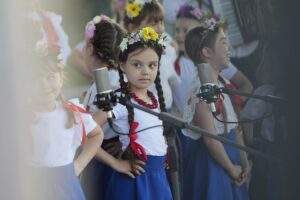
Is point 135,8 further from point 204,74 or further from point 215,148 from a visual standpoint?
point 204,74

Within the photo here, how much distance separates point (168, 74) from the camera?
2.75m

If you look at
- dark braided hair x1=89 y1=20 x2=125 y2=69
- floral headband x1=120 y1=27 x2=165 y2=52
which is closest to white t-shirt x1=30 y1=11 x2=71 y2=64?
dark braided hair x1=89 y1=20 x2=125 y2=69

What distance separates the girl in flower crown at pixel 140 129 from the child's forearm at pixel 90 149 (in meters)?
0.13

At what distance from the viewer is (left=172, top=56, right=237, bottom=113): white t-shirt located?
8.63ft

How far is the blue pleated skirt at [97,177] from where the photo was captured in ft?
7.28

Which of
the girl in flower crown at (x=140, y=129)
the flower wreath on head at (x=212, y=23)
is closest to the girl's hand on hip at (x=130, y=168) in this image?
the girl in flower crown at (x=140, y=129)

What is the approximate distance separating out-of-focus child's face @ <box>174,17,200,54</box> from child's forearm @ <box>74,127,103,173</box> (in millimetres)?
946

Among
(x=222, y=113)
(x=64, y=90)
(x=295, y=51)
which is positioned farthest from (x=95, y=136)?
(x=295, y=51)

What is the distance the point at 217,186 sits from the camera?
244cm

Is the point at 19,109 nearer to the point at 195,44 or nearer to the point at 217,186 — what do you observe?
the point at 217,186

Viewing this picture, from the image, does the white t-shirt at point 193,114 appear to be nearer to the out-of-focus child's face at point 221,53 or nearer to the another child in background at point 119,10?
the out-of-focus child's face at point 221,53

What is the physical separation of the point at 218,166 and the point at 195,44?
0.53 m

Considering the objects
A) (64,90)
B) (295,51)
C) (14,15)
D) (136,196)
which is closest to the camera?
(295,51)

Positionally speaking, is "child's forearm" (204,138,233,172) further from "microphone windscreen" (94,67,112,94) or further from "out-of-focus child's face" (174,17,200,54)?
"microphone windscreen" (94,67,112,94)
